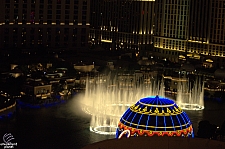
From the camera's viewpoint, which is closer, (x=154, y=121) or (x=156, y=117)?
(x=154, y=121)

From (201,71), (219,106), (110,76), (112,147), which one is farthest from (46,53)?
(112,147)

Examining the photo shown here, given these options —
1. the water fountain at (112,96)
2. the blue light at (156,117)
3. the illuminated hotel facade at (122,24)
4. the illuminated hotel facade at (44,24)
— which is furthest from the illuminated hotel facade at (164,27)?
the blue light at (156,117)

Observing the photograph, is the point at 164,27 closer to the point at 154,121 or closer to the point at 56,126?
the point at 56,126

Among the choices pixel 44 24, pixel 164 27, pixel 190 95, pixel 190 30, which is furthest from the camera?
pixel 164 27

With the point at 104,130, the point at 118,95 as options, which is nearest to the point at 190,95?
the point at 118,95

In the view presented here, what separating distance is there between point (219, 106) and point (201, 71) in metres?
10.6

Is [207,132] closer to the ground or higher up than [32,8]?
closer to the ground

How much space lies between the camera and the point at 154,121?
17.0m

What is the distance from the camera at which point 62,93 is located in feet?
95.0

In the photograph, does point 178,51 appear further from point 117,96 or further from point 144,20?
point 117,96

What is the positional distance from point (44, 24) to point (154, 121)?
28.8m

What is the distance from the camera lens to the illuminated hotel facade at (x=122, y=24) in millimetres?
Answer: 49062

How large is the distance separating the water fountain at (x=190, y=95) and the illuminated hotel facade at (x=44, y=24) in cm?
1514

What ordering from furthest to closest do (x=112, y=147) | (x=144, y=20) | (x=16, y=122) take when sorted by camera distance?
(x=144, y=20), (x=16, y=122), (x=112, y=147)
